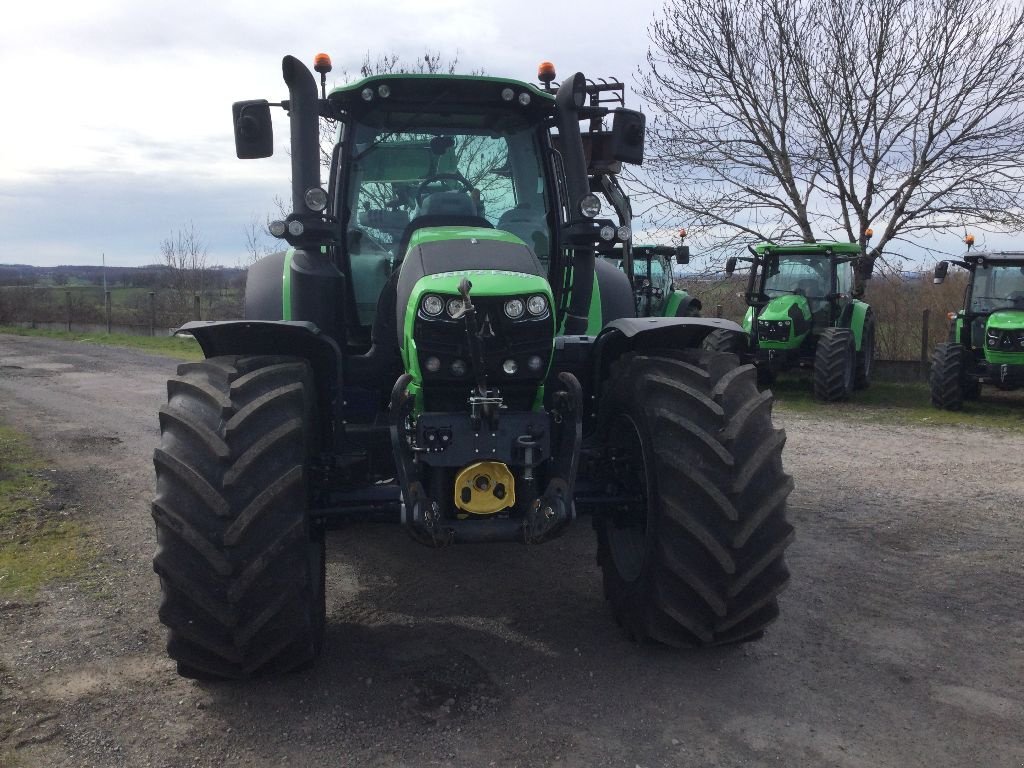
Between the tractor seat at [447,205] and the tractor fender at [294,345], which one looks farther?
the tractor seat at [447,205]

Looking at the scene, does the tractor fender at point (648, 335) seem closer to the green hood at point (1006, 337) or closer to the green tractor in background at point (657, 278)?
the green hood at point (1006, 337)

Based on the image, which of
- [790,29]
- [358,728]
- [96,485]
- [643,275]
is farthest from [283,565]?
[790,29]

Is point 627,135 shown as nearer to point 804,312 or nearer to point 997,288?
point 804,312

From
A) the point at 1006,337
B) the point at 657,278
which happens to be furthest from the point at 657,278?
the point at 1006,337

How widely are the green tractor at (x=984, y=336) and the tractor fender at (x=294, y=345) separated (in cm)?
1091

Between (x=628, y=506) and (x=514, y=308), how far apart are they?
1.07m

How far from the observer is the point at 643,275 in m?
16.1

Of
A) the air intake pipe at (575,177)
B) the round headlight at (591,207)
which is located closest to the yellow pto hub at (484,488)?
the air intake pipe at (575,177)

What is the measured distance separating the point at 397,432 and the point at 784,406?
10327mm

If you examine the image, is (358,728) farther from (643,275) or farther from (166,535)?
A: (643,275)

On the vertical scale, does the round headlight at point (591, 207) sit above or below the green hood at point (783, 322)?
above

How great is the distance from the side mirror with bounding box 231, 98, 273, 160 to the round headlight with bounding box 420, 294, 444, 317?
149 centimetres

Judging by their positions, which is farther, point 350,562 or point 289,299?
point 350,562

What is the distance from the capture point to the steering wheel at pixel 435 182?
4.88m
